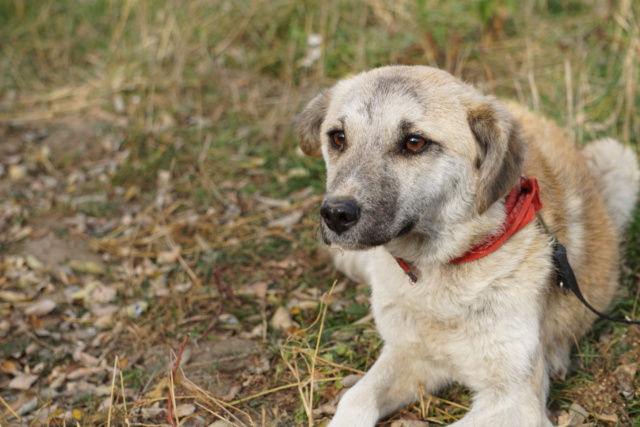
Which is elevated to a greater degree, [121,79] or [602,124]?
[602,124]

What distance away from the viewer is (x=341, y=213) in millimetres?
2496

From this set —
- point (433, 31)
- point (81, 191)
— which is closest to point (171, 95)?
point (81, 191)

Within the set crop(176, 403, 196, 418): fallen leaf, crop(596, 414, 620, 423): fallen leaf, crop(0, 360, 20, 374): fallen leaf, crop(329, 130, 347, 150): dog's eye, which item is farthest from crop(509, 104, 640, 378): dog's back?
crop(0, 360, 20, 374): fallen leaf

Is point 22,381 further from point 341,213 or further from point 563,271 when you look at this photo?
point 563,271

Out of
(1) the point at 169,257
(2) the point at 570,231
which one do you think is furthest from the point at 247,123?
(2) the point at 570,231

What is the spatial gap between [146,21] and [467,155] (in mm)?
5032

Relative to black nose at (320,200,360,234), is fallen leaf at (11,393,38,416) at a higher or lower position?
lower

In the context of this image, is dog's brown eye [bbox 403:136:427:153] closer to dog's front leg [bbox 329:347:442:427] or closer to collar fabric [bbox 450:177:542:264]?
collar fabric [bbox 450:177:542:264]

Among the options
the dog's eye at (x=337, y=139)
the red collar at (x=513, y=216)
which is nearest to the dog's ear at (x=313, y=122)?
the dog's eye at (x=337, y=139)

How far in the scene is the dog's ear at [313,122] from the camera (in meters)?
3.38

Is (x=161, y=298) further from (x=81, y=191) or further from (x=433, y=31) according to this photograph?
(x=433, y=31)

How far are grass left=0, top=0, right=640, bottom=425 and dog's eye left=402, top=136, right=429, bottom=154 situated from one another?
3.63 ft

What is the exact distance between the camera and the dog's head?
2623 mm

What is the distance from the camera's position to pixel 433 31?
20.1 feet
